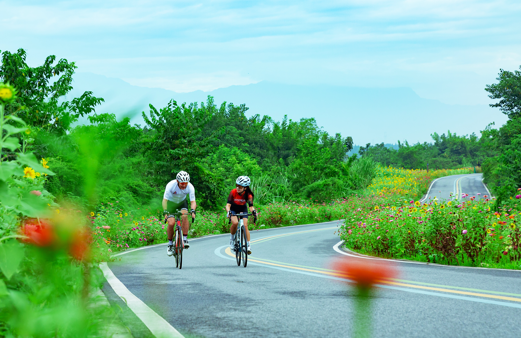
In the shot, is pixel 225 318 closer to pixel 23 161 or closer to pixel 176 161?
pixel 23 161

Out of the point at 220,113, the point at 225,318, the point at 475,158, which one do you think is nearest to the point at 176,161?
the point at 225,318

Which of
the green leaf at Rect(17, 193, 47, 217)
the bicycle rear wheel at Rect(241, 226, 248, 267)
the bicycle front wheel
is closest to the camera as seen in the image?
the green leaf at Rect(17, 193, 47, 217)

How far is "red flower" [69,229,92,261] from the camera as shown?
5.02 feet

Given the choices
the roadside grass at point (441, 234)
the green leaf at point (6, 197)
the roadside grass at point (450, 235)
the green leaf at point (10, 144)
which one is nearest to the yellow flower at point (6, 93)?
the green leaf at point (10, 144)

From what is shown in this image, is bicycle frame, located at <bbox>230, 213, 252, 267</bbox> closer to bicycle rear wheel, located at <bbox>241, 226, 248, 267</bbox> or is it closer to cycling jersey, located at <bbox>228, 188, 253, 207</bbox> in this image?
bicycle rear wheel, located at <bbox>241, 226, 248, 267</bbox>

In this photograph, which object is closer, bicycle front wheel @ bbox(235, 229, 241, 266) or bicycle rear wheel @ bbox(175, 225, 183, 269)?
bicycle rear wheel @ bbox(175, 225, 183, 269)

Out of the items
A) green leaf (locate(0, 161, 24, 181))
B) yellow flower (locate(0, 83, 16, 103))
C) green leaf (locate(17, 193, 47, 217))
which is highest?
yellow flower (locate(0, 83, 16, 103))

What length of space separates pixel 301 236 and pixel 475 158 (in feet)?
337

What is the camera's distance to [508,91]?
4553 centimetres

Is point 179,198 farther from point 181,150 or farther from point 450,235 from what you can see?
point 181,150

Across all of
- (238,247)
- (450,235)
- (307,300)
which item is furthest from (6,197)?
(450,235)

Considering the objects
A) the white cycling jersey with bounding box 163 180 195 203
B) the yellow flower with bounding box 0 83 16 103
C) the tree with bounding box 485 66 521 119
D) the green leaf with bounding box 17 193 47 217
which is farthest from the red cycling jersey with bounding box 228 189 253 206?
the tree with bounding box 485 66 521 119

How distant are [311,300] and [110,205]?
567 cm

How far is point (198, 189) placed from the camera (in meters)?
28.3
